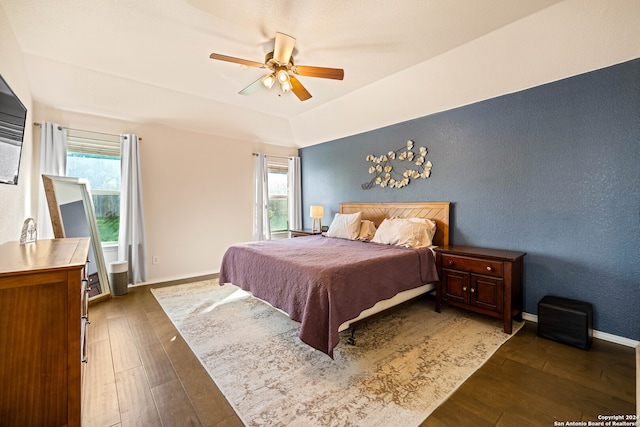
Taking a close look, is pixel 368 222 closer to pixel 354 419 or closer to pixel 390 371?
pixel 390 371

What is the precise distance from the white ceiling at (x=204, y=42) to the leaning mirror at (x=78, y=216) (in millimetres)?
1124

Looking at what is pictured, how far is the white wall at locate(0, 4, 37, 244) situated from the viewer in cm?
204

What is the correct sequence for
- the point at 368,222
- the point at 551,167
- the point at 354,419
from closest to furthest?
the point at 354,419, the point at 551,167, the point at 368,222

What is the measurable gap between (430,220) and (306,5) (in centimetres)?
285

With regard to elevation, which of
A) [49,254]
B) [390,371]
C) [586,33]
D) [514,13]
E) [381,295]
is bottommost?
[390,371]

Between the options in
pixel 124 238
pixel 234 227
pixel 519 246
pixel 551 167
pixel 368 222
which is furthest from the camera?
Result: pixel 234 227

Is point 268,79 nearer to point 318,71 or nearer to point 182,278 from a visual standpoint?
point 318,71

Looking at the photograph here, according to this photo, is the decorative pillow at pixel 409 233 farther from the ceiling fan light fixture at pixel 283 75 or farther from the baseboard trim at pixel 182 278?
the baseboard trim at pixel 182 278

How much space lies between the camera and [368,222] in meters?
4.27

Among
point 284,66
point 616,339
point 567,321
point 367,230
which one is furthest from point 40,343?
point 616,339

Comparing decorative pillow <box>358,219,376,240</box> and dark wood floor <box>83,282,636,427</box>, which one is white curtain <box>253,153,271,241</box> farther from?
dark wood floor <box>83,282,636,427</box>

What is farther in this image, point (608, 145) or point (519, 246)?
point (519, 246)

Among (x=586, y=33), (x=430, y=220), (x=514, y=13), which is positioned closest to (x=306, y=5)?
(x=514, y=13)

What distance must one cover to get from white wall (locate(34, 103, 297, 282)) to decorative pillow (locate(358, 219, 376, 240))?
2351mm
